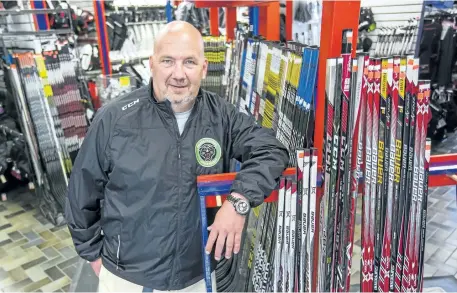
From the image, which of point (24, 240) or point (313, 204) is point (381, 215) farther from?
point (24, 240)

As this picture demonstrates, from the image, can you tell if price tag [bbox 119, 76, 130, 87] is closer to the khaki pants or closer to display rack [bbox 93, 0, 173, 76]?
display rack [bbox 93, 0, 173, 76]

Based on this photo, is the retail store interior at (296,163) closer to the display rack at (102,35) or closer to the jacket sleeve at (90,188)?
the jacket sleeve at (90,188)

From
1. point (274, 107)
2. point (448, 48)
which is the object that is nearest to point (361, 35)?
point (448, 48)

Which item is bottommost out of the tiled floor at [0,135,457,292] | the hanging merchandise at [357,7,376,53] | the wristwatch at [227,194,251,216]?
the tiled floor at [0,135,457,292]

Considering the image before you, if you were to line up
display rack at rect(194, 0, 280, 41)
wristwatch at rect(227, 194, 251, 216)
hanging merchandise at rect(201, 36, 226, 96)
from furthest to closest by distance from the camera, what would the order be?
hanging merchandise at rect(201, 36, 226, 96)
display rack at rect(194, 0, 280, 41)
wristwatch at rect(227, 194, 251, 216)

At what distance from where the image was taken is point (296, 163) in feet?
5.06

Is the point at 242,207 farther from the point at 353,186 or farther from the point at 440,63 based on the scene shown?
the point at 440,63

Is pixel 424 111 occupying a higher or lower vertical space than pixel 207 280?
higher

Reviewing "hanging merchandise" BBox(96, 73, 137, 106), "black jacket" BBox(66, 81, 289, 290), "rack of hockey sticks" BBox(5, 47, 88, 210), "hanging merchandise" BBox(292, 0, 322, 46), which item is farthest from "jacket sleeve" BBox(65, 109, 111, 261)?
"hanging merchandise" BBox(292, 0, 322, 46)

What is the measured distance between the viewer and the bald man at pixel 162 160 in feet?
5.01

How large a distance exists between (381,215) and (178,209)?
0.90 m

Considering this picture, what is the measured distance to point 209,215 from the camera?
1.73 m

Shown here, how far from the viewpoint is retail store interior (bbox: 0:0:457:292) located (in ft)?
5.16

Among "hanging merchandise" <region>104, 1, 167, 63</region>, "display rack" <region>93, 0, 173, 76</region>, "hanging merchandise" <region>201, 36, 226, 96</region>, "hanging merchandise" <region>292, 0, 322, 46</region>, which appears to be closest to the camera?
"hanging merchandise" <region>201, 36, 226, 96</region>
